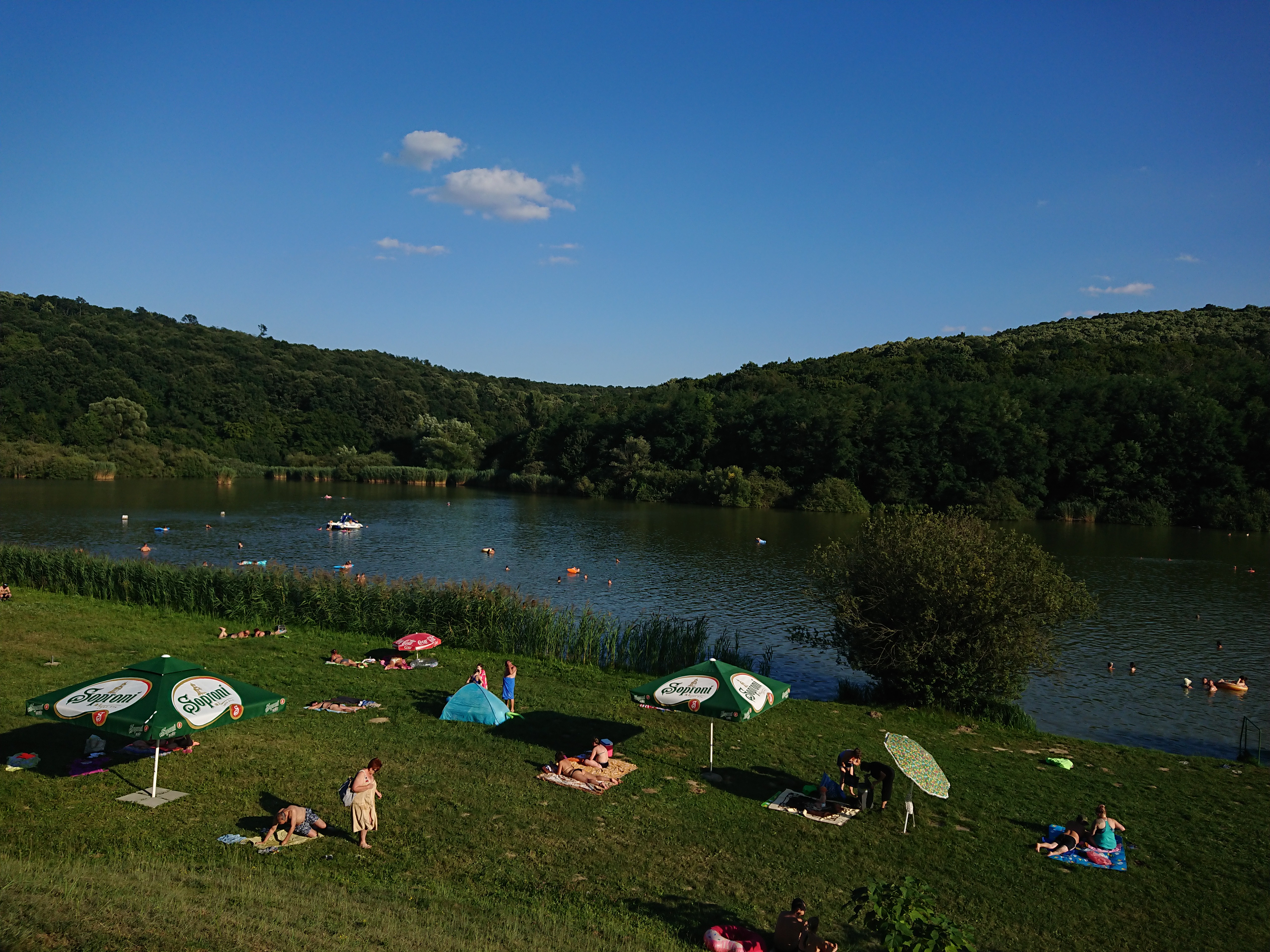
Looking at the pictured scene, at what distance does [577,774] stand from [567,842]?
2.03 m

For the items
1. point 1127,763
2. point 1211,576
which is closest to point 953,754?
point 1127,763

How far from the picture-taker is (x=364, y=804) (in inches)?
391

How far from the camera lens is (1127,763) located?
15.5 meters

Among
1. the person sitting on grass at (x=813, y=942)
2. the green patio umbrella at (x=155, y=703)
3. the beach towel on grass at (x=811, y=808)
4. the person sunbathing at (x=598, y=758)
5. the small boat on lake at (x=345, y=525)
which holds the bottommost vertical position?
the small boat on lake at (x=345, y=525)

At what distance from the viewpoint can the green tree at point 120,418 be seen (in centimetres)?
10312

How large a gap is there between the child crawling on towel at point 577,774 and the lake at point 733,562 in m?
10.4

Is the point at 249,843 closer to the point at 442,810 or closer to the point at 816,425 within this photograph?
the point at 442,810

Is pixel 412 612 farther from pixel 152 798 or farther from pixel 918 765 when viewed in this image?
pixel 918 765

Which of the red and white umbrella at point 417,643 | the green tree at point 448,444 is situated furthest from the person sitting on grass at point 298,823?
the green tree at point 448,444

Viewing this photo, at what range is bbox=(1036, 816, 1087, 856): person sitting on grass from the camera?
10.8 m

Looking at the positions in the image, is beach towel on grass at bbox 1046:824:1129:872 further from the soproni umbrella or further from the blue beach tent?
the blue beach tent

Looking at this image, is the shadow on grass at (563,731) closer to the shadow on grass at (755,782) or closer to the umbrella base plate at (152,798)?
the shadow on grass at (755,782)

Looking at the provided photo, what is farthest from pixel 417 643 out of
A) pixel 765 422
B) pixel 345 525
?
pixel 765 422

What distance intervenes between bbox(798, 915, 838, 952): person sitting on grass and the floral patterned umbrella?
352 centimetres
